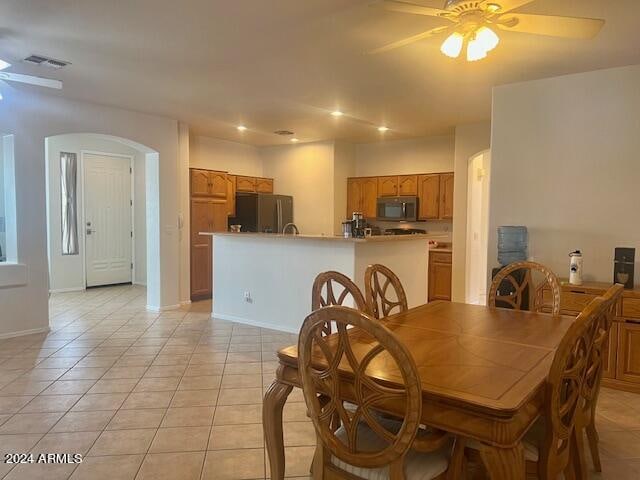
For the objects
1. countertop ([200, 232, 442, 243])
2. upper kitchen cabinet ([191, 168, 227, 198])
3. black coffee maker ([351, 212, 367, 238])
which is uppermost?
upper kitchen cabinet ([191, 168, 227, 198])

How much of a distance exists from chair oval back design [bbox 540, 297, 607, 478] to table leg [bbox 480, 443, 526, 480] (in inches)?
10.7

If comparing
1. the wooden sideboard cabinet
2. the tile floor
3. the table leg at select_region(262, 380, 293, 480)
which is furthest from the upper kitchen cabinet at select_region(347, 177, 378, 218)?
the table leg at select_region(262, 380, 293, 480)

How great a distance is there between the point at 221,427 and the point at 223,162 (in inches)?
211

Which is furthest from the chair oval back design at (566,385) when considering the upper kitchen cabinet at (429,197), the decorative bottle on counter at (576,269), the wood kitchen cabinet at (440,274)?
the upper kitchen cabinet at (429,197)

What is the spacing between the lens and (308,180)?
7.53m

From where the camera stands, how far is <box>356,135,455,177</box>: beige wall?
268 inches

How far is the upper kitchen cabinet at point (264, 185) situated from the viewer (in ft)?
25.4

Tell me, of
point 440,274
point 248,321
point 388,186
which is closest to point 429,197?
point 388,186

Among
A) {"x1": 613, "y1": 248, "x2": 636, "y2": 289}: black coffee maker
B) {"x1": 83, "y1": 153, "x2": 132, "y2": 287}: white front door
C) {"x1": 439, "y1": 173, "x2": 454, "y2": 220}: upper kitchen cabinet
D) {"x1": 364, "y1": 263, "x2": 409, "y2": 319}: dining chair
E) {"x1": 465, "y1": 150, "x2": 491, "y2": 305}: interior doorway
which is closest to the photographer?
{"x1": 364, "y1": 263, "x2": 409, "y2": 319}: dining chair

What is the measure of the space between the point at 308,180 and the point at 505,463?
6.44m

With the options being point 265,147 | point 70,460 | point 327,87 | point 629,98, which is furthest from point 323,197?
point 70,460

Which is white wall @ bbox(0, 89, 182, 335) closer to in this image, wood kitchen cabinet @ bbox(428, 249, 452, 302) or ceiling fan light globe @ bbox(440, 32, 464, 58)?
ceiling fan light globe @ bbox(440, 32, 464, 58)

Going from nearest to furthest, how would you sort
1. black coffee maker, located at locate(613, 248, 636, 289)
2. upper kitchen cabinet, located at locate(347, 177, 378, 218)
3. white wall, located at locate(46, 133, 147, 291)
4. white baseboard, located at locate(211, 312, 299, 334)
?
black coffee maker, located at locate(613, 248, 636, 289)
white baseboard, located at locate(211, 312, 299, 334)
white wall, located at locate(46, 133, 147, 291)
upper kitchen cabinet, located at locate(347, 177, 378, 218)

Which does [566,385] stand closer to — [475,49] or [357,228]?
[475,49]
